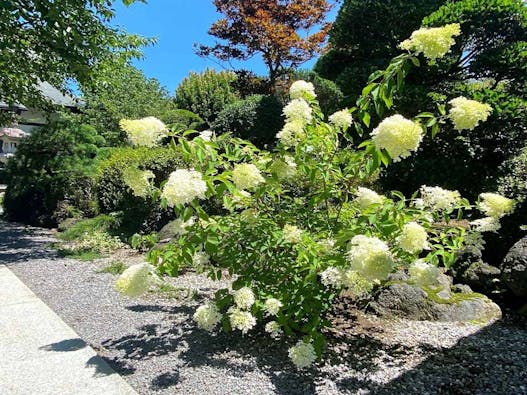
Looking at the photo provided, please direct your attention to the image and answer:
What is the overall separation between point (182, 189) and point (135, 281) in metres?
0.80

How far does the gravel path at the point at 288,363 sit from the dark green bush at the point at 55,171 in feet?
19.0

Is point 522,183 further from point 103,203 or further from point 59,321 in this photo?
point 103,203

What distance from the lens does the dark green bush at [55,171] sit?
9.88 m

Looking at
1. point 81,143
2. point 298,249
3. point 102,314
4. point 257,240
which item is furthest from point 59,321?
point 81,143

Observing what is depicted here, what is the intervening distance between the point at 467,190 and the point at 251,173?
4.90m

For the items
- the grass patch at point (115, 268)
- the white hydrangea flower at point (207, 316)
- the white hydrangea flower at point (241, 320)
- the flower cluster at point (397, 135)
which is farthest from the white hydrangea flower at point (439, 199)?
the grass patch at point (115, 268)

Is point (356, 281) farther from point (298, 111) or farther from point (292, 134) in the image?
point (298, 111)

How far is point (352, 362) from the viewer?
3.16 meters

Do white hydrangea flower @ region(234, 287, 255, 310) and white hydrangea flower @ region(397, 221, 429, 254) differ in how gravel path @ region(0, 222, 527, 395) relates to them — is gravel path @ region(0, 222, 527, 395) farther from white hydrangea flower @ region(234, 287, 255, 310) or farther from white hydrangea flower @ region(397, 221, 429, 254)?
white hydrangea flower @ region(397, 221, 429, 254)

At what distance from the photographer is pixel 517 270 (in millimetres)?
3797

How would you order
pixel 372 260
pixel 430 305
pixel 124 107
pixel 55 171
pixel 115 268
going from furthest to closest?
pixel 124 107
pixel 55 171
pixel 115 268
pixel 430 305
pixel 372 260

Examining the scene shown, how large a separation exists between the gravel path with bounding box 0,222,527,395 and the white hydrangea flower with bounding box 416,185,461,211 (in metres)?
1.09

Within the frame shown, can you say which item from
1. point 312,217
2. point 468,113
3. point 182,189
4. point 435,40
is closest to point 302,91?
point 312,217

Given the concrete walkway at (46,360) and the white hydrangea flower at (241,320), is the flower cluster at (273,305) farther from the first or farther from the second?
the concrete walkway at (46,360)
